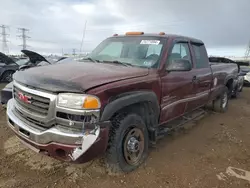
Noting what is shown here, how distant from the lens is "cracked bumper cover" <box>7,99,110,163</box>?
2.29m

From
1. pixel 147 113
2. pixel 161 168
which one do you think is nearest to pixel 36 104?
pixel 147 113

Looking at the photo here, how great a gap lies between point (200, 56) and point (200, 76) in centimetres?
53

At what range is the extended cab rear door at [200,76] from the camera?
4.26 m

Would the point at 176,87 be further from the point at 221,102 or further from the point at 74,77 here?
the point at 221,102

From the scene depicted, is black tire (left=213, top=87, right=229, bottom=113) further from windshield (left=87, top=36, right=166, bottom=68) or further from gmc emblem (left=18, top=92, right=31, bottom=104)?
gmc emblem (left=18, top=92, right=31, bottom=104)

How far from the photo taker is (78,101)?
7.47 feet

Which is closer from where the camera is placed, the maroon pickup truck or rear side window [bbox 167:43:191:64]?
the maroon pickup truck

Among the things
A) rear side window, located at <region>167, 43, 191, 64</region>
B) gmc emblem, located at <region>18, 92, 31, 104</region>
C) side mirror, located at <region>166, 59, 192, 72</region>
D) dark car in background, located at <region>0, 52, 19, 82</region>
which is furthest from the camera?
dark car in background, located at <region>0, 52, 19, 82</region>

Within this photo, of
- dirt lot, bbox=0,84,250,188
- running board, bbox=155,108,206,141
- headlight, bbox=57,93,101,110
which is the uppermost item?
headlight, bbox=57,93,101,110

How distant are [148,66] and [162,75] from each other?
0.81 ft

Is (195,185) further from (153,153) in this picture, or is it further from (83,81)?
(83,81)

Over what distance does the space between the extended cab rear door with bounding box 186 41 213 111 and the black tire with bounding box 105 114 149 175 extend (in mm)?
1654

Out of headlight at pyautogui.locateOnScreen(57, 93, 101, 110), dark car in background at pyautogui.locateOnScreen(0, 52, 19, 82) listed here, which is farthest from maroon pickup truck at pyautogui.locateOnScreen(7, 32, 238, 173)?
dark car in background at pyautogui.locateOnScreen(0, 52, 19, 82)

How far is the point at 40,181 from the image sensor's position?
9.07ft
